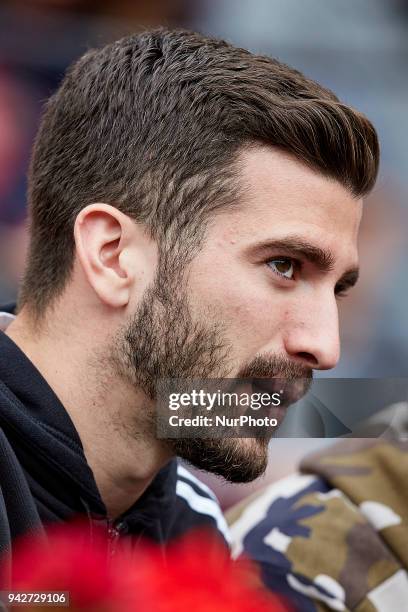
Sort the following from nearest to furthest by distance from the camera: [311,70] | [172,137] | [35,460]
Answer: [35,460]
[172,137]
[311,70]

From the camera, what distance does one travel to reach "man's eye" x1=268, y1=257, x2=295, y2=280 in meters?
1.10

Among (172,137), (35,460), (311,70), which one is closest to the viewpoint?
(35,460)

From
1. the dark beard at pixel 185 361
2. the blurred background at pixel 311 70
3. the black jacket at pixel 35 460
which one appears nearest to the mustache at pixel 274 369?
the dark beard at pixel 185 361

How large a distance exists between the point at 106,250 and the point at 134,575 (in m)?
0.38

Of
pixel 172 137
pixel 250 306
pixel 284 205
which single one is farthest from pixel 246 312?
pixel 172 137

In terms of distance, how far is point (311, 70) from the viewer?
261 cm

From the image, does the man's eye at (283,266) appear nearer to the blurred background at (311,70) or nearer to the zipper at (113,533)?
the zipper at (113,533)

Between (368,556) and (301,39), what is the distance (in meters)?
1.83

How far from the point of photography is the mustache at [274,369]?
106cm

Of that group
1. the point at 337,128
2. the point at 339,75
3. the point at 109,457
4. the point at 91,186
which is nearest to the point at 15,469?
the point at 109,457

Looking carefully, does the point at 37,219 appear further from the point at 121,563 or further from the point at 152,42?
the point at 121,563

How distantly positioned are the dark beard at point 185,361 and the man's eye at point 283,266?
0.09 meters

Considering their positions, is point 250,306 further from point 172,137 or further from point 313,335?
point 172,137

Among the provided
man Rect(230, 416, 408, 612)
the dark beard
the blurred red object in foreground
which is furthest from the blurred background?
the dark beard
